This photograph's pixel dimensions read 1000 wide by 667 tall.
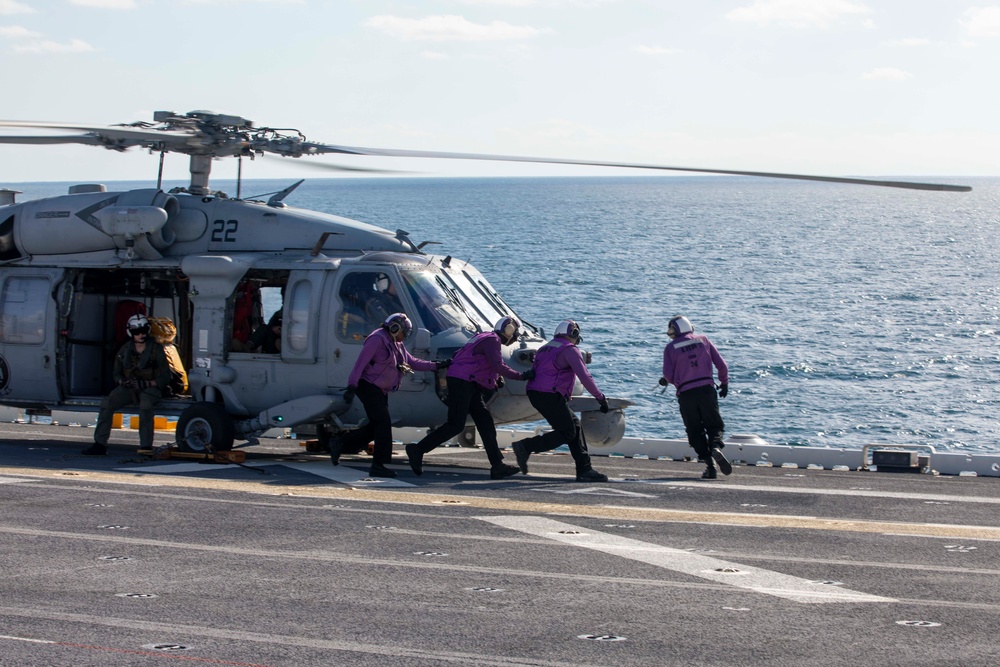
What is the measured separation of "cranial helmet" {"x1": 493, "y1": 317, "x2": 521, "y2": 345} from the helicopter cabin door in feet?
19.3

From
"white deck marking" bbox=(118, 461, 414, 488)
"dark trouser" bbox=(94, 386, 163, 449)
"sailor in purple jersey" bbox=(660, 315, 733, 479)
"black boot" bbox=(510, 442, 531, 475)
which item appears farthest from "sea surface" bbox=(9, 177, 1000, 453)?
"dark trouser" bbox=(94, 386, 163, 449)

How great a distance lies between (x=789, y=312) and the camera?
55.1m

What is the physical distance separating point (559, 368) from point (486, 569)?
4.94m

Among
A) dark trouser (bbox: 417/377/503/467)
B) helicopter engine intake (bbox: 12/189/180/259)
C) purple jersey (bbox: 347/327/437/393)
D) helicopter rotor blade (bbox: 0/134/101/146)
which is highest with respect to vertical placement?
helicopter rotor blade (bbox: 0/134/101/146)

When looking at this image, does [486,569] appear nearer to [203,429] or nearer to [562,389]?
[562,389]

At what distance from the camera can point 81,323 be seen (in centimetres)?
1628

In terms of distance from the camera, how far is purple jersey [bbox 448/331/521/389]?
13.3 m

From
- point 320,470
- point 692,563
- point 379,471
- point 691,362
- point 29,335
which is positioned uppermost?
point 691,362

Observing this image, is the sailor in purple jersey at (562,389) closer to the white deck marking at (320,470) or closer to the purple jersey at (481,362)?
the purple jersey at (481,362)

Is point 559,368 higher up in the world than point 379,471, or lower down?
higher up

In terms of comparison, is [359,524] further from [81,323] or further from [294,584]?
[81,323]

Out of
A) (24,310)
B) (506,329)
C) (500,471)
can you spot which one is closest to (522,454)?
(500,471)

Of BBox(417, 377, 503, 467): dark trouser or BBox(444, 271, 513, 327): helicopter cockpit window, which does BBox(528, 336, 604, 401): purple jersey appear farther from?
BBox(444, 271, 513, 327): helicopter cockpit window

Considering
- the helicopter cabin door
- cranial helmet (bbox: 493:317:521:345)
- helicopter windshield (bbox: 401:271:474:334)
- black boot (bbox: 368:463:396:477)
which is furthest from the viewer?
the helicopter cabin door
